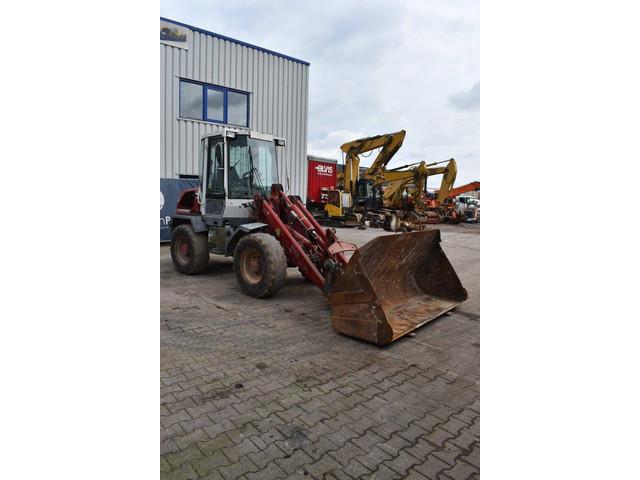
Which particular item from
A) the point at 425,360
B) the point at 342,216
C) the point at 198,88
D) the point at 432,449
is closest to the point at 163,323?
the point at 425,360

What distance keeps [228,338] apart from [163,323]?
892 mm

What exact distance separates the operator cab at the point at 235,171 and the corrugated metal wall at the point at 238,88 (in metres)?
6.01

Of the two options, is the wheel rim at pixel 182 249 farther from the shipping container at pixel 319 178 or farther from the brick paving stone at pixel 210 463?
the shipping container at pixel 319 178

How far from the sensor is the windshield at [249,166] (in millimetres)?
6555

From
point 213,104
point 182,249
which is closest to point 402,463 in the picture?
point 182,249

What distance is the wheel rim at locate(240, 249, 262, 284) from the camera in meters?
5.69

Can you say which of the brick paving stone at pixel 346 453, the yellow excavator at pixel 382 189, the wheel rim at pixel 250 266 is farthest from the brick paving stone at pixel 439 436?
the yellow excavator at pixel 382 189

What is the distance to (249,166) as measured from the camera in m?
6.65

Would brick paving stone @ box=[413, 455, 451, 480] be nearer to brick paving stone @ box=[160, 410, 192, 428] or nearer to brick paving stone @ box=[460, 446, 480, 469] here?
brick paving stone @ box=[460, 446, 480, 469]

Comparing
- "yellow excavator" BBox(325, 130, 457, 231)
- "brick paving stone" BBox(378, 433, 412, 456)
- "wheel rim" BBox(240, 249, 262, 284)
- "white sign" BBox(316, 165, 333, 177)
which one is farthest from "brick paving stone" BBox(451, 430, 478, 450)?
"white sign" BBox(316, 165, 333, 177)

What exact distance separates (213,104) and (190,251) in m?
7.38

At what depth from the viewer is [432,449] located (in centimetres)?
238

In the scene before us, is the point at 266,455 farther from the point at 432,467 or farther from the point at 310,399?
the point at 432,467

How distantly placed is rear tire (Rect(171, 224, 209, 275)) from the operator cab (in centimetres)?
47
